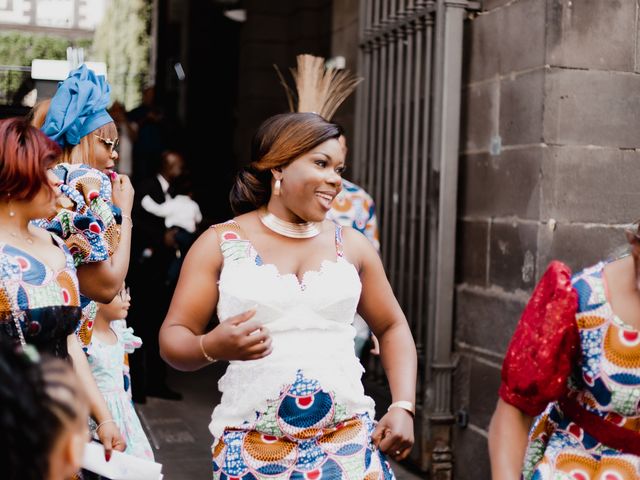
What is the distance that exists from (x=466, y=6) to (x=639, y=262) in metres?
3.51

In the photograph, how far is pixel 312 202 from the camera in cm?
322

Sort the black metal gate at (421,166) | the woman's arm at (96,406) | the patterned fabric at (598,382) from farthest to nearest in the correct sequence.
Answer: the black metal gate at (421,166)
the woman's arm at (96,406)
the patterned fabric at (598,382)

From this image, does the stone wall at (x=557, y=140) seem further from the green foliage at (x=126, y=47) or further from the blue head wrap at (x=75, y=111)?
the green foliage at (x=126, y=47)

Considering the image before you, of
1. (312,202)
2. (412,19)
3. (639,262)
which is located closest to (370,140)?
(412,19)

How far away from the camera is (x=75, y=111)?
3.96 metres

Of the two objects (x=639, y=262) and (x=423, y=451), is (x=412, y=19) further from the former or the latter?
(x=639, y=262)

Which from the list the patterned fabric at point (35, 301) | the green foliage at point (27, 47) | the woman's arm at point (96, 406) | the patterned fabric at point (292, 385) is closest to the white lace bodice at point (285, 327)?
the patterned fabric at point (292, 385)

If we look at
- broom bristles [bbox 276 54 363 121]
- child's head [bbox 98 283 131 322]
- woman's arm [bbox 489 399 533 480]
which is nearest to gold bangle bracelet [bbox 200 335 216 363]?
woman's arm [bbox 489 399 533 480]

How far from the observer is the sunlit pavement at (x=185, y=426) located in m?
6.44

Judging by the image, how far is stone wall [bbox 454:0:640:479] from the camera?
523 centimetres

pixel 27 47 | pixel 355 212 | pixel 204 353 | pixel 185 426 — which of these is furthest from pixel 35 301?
pixel 27 47

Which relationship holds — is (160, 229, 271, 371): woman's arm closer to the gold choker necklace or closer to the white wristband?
the gold choker necklace

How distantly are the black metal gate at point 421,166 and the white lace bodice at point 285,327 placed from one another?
9.57 ft

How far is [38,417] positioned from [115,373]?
2.86 meters
